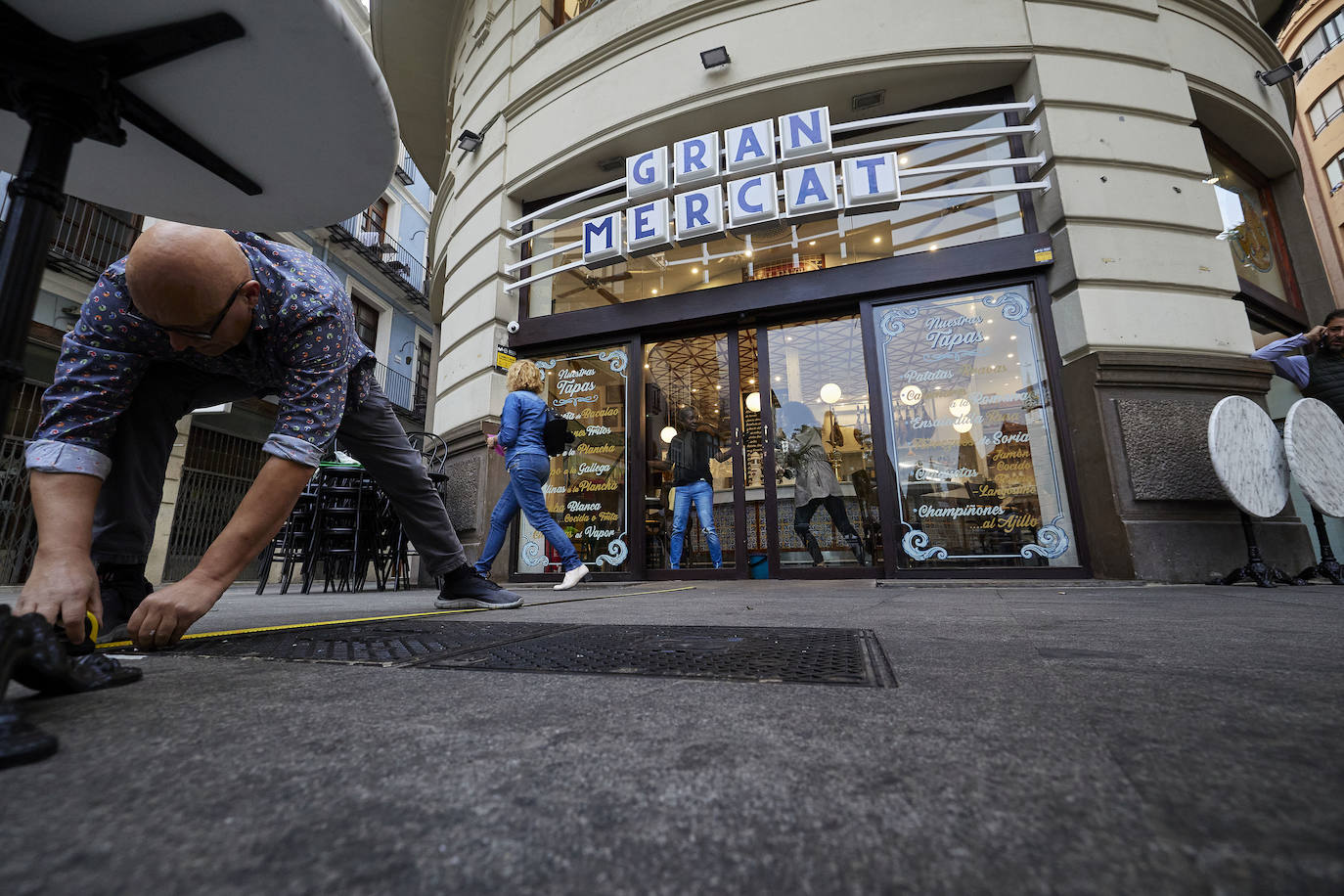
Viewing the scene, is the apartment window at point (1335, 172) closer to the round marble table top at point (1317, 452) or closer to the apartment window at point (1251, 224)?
the apartment window at point (1251, 224)

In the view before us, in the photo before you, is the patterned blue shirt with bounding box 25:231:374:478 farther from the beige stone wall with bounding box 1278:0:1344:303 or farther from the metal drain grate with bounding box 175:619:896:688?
the beige stone wall with bounding box 1278:0:1344:303

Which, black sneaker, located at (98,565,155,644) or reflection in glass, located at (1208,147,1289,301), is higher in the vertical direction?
reflection in glass, located at (1208,147,1289,301)

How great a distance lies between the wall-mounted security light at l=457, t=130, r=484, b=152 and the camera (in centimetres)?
714

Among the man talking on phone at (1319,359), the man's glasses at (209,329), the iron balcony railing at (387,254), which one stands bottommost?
the man's glasses at (209,329)

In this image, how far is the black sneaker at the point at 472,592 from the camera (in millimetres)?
2576

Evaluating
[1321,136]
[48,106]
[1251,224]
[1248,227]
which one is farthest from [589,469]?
[1321,136]

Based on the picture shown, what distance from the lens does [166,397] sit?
1800 millimetres

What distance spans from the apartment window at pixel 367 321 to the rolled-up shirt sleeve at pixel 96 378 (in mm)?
13388

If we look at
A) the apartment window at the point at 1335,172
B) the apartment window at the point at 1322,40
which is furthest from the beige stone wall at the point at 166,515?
the apartment window at the point at 1322,40

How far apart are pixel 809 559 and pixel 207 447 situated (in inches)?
413

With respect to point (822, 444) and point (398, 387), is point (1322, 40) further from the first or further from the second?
point (398, 387)

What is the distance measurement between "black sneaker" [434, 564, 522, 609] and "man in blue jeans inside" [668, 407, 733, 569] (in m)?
3.19

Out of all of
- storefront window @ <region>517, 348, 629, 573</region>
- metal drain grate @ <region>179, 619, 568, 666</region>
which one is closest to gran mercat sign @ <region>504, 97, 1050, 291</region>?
storefront window @ <region>517, 348, 629, 573</region>

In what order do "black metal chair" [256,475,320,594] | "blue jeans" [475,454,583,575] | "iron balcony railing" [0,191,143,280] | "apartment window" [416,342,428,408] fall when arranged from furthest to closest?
"apartment window" [416,342,428,408]
"iron balcony railing" [0,191,143,280]
"black metal chair" [256,475,320,594]
"blue jeans" [475,454,583,575]
